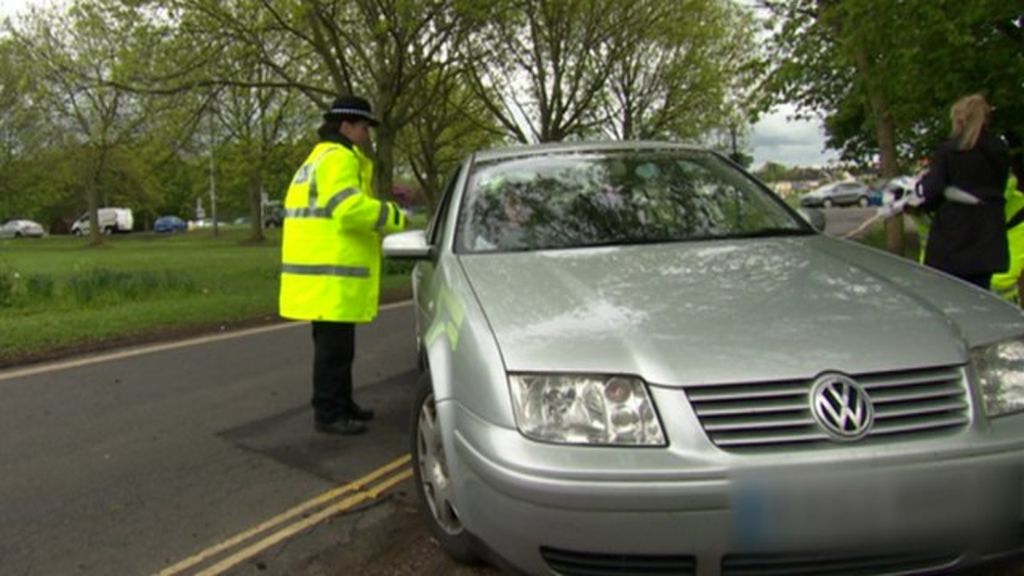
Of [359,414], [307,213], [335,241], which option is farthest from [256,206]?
[335,241]

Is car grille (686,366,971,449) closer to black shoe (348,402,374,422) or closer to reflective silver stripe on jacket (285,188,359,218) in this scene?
reflective silver stripe on jacket (285,188,359,218)

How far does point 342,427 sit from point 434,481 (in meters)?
1.89

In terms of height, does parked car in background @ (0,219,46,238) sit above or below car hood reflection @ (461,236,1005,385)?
below

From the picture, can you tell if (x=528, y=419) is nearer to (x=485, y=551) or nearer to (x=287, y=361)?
(x=485, y=551)

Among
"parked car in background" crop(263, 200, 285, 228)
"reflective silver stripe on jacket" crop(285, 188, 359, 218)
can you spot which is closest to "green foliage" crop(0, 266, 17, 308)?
"reflective silver stripe on jacket" crop(285, 188, 359, 218)

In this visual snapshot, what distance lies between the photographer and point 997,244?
4336 mm

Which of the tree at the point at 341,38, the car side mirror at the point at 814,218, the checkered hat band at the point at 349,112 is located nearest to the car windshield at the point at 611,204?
the car side mirror at the point at 814,218

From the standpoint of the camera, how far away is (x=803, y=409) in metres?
2.09

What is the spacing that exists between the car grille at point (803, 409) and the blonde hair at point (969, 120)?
8.54 ft

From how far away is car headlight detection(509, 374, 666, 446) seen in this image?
2.13 metres

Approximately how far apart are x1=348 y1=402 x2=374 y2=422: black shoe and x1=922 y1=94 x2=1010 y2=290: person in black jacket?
3661mm

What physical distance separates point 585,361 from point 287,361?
5137 mm

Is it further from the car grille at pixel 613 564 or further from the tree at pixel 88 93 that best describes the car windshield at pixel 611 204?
the tree at pixel 88 93

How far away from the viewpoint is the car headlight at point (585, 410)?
2131mm
